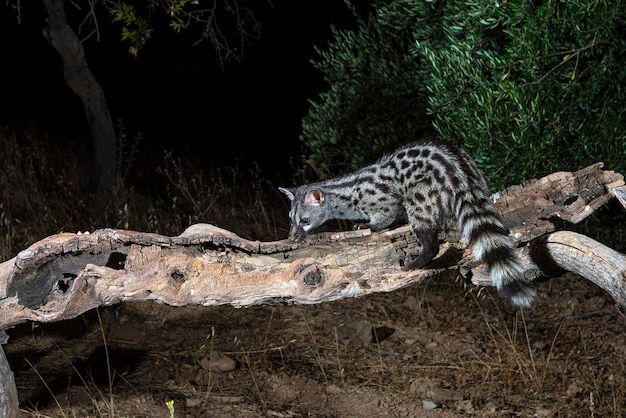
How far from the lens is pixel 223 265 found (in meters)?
4.47

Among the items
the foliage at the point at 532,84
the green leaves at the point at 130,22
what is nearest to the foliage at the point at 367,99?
the foliage at the point at 532,84

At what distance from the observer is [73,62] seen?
896 centimetres

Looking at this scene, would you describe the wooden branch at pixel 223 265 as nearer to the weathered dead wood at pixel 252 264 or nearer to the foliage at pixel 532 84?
the weathered dead wood at pixel 252 264

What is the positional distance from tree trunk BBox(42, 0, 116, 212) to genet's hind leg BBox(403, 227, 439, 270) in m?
4.99

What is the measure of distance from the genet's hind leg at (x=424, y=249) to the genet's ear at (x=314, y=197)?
1.17 m

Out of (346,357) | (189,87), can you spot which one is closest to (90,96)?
(346,357)

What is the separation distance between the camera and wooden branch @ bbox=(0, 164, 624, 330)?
4.32 meters

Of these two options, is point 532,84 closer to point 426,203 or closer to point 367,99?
point 426,203

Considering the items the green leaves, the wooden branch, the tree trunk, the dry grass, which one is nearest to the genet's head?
the dry grass

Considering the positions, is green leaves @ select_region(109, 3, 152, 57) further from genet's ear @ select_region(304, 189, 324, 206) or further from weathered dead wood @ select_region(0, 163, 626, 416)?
weathered dead wood @ select_region(0, 163, 626, 416)

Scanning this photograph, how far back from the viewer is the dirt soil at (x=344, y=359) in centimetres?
568

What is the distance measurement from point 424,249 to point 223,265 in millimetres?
1112

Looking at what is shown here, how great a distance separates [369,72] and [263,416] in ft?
12.5

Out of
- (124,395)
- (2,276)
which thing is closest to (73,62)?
(124,395)
